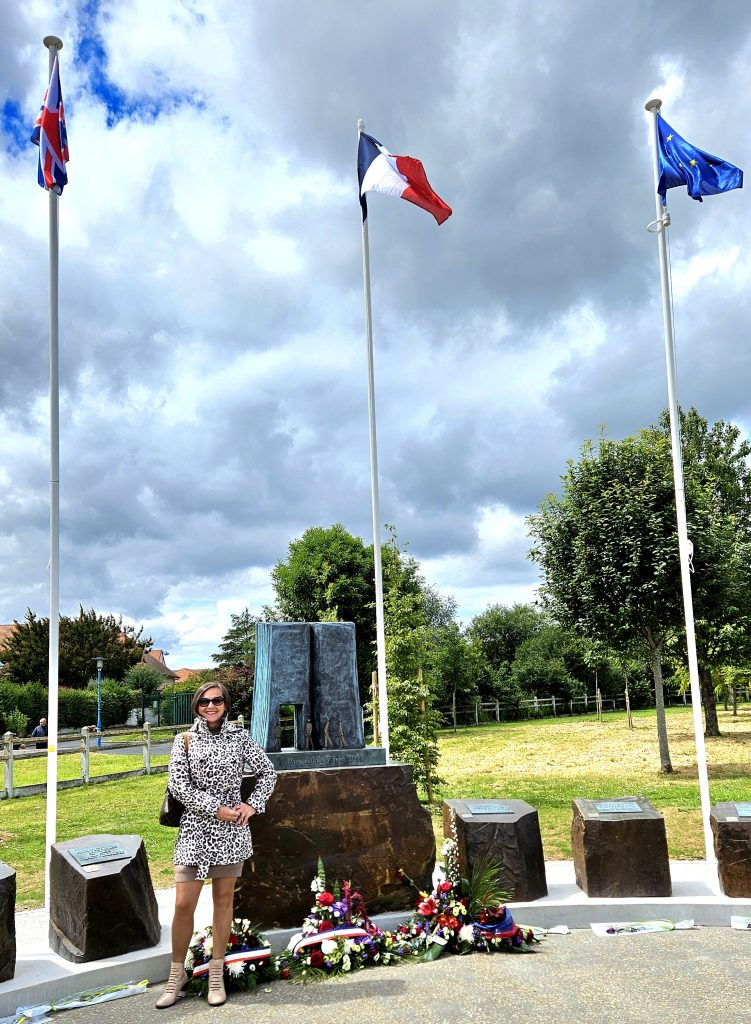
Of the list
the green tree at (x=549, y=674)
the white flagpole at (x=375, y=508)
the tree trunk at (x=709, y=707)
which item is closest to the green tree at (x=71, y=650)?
the green tree at (x=549, y=674)

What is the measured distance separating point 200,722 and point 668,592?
1060 centimetres

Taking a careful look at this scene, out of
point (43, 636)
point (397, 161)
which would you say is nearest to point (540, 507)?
point (397, 161)

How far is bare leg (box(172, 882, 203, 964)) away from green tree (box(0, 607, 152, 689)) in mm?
35694

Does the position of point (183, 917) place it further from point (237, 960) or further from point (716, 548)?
point (716, 548)

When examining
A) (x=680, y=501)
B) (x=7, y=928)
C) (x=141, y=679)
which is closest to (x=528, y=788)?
(x=680, y=501)

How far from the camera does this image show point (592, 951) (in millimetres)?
5172

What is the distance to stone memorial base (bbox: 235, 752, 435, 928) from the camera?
214 inches

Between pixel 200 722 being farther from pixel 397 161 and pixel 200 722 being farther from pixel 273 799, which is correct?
pixel 397 161

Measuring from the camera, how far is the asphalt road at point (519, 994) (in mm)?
4207

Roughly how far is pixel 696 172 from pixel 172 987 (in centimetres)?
751

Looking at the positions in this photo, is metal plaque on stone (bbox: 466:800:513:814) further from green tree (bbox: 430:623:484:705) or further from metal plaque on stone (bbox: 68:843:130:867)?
green tree (bbox: 430:623:484:705)

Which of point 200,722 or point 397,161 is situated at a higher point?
point 397,161

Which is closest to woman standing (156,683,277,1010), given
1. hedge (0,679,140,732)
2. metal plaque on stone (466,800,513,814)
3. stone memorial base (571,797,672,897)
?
metal plaque on stone (466,800,513,814)

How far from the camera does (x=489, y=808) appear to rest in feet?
20.1
